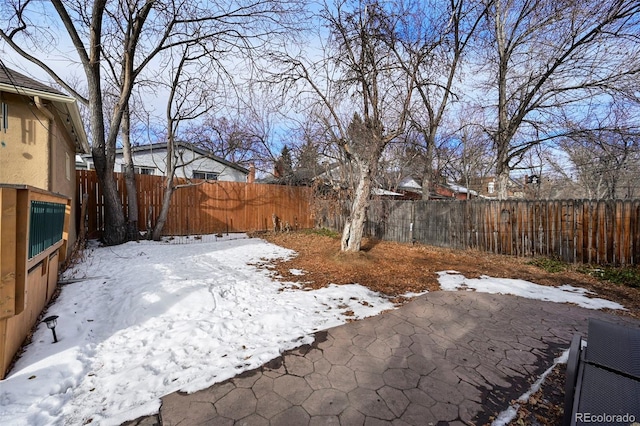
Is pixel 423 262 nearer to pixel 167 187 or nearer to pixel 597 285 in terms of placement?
pixel 597 285

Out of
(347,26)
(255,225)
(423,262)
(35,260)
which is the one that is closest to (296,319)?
(35,260)

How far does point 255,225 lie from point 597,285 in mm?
10757

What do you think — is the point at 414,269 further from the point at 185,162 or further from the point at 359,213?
the point at 185,162

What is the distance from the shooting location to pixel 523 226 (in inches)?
270

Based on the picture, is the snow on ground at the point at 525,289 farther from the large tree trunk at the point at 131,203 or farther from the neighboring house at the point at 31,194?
the large tree trunk at the point at 131,203

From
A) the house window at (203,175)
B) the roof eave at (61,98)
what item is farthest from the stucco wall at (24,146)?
the house window at (203,175)

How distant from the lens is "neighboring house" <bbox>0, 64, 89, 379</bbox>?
2.03 m

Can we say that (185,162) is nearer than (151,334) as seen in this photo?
No

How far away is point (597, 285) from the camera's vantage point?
486 cm

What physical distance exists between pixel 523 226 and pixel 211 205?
35.2 feet

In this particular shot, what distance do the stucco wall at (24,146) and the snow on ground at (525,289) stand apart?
7749 millimetres

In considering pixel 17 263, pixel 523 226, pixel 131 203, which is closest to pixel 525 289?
pixel 523 226

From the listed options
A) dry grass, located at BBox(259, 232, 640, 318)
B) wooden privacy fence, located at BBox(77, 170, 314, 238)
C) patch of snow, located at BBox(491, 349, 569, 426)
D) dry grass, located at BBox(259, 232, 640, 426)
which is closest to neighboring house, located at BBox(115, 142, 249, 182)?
wooden privacy fence, located at BBox(77, 170, 314, 238)

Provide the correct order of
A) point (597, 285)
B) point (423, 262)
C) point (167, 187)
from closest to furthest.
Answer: point (597, 285)
point (423, 262)
point (167, 187)
